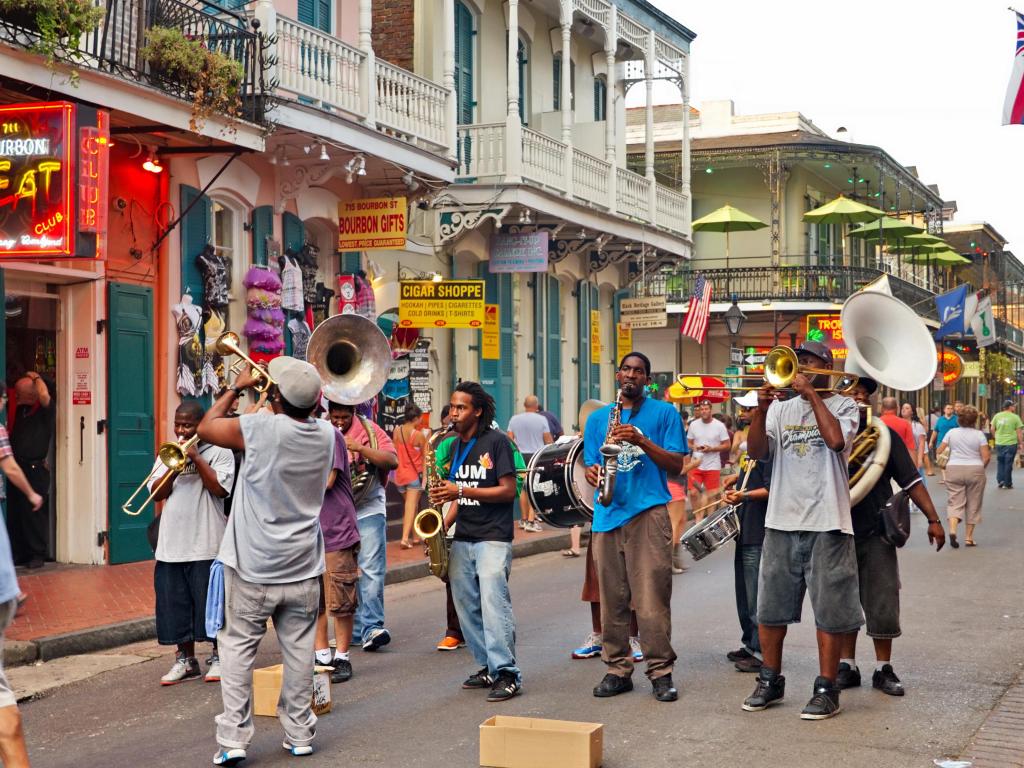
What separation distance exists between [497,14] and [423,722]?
1655 centimetres

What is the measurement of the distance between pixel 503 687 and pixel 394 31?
1385 centimetres

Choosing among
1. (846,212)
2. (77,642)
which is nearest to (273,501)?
(77,642)

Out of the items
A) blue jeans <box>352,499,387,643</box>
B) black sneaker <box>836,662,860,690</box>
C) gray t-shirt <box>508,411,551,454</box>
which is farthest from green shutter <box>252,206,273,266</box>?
black sneaker <box>836,662,860,690</box>

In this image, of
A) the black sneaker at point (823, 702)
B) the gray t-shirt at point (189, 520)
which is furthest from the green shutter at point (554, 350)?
the black sneaker at point (823, 702)

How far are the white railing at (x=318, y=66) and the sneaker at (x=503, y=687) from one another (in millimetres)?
8776

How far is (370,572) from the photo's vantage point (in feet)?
30.9

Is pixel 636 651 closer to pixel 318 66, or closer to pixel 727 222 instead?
pixel 318 66

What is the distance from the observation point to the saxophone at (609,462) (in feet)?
24.3

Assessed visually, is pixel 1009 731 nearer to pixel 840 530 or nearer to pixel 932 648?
pixel 840 530

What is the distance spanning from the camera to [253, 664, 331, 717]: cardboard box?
739cm

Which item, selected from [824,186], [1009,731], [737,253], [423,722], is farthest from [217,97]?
[824,186]

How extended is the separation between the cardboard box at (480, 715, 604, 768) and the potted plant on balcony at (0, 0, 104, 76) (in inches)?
284

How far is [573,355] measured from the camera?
2553 cm

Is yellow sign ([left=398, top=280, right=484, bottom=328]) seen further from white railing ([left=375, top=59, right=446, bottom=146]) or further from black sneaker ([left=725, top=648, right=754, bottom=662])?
black sneaker ([left=725, top=648, right=754, bottom=662])
